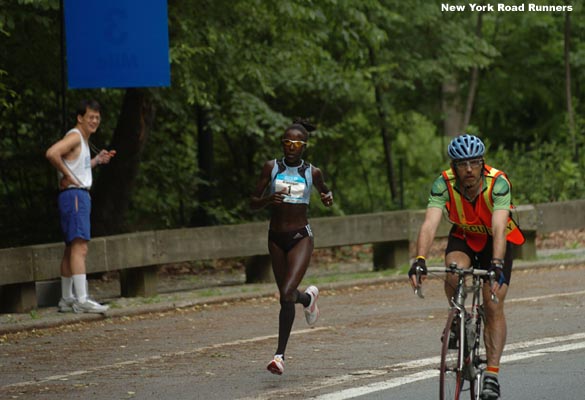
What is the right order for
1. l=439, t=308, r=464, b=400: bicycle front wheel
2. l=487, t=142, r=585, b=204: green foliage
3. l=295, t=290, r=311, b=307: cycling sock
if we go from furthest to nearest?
l=487, t=142, r=585, b=204: green foliage, l=295, t=290, r=311, b=307: cycling sock, l=439, t=308, r=464, b=400: bicycle front wheel

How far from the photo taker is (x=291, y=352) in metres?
10.8

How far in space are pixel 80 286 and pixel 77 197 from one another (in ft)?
2.97

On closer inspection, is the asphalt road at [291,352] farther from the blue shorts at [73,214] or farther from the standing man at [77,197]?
the blue shorts at [73,214]

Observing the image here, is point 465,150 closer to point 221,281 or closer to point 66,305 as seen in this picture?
point 66,305

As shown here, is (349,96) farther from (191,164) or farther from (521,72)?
(521,72)

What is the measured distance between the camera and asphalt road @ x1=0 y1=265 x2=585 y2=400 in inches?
354

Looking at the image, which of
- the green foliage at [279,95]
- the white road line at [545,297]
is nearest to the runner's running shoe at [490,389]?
the white road line at [545,297]

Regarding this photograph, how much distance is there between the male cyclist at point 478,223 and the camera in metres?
7.60

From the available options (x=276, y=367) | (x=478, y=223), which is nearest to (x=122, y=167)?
(x=276, y=367)

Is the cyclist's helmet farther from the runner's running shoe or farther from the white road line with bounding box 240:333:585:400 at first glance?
the white road line with bounding box 240:333:585:400

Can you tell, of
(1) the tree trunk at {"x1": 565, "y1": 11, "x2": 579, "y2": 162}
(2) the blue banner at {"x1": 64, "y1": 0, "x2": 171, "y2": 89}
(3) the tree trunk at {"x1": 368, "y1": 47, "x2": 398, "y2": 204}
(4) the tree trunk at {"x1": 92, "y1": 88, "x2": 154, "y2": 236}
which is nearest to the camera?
(2) the blue banner at {"x1": 64, "y1": 0, "x2": 171, "y2": 89}

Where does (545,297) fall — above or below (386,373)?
above

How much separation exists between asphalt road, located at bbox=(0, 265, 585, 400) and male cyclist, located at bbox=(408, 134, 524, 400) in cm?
86

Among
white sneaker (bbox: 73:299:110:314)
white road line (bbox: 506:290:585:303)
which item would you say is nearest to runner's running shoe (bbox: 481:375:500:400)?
white road line (bbox: 506:290:585:303)
